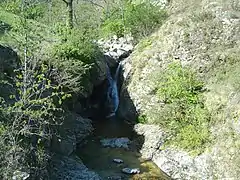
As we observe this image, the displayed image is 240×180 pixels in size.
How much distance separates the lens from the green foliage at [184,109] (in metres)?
21.0

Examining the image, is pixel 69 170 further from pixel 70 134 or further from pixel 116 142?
pixel 116 142

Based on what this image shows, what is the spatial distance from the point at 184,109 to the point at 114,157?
5.36 m

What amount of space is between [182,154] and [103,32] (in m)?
22.5

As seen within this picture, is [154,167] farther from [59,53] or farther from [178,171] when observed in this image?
[59,53]

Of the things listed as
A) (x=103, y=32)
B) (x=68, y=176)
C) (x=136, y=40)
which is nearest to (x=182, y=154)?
(x=68, y=176)

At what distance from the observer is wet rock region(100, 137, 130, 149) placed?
23.5 meters

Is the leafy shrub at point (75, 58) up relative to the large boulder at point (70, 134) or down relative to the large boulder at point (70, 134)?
up

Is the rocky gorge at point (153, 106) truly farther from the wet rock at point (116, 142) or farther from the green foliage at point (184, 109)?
the green foliage at point (184, 109)

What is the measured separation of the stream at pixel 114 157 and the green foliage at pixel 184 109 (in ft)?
7.37

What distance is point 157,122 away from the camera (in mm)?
24078

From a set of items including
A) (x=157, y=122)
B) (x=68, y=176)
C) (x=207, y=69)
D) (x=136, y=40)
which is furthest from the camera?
(x=136, y=40)

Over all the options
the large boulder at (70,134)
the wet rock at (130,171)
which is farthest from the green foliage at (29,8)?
the wet rock at (130,171)

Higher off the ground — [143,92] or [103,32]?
[103,32]

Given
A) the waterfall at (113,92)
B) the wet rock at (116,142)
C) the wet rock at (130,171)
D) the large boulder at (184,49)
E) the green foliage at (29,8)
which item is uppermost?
the green foliage at (29,8)
